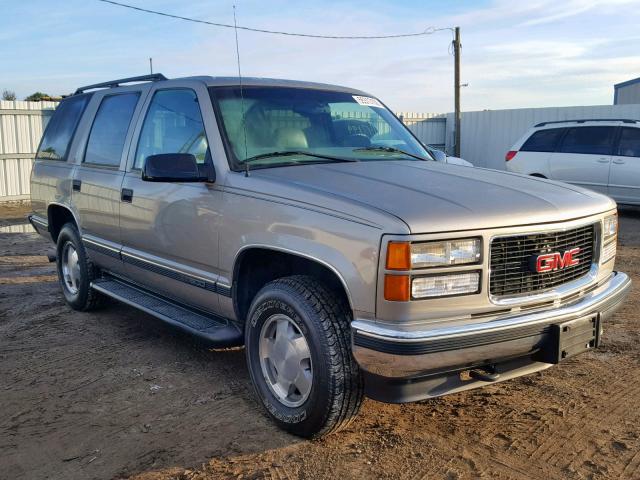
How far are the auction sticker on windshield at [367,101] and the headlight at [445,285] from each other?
2.33m

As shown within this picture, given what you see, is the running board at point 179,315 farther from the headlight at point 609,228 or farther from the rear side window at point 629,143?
the rear side window at point 629,143

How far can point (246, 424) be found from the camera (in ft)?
11.9

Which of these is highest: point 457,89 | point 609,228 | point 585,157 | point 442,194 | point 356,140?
point 457,89

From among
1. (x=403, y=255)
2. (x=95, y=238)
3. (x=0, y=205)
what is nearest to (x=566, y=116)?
(x=0, y=205)

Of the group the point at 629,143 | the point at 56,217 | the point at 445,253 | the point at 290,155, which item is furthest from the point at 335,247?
the point at 629,143

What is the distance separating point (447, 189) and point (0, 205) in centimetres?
1448

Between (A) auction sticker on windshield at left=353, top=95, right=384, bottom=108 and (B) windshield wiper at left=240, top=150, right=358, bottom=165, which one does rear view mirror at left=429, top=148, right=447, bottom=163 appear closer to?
(A) auction sticker on windshield at left=353, top=95, right=384, bottom=108

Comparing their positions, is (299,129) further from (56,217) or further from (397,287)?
(56,217)

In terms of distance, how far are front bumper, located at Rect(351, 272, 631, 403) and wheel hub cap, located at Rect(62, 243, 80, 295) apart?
150 inches

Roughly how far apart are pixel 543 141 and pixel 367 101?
28.7 ft

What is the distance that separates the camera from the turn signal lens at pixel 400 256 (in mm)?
2840

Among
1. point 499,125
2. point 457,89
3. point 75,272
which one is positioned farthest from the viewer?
point 457,89

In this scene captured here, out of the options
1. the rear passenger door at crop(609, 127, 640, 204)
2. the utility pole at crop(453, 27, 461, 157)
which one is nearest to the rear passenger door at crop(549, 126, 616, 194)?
the rear passenger door at crop(609, 127, 640, 204)

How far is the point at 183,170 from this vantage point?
12.5 feet
